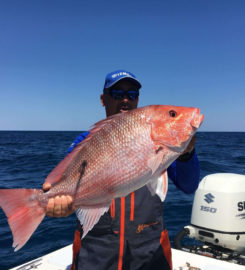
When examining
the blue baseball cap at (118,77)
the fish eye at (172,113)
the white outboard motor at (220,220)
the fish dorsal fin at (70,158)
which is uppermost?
the blue baseball cap at (118,77)

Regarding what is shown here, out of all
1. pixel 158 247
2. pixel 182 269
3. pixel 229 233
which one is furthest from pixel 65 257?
pixel 229 233

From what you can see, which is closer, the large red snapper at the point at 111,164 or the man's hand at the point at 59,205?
the large red snapper at the point at 111,164

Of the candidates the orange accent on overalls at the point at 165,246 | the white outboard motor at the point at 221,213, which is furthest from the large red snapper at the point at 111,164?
the white outboard motor at the point at 221,213

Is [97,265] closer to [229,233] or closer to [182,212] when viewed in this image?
[229,233]

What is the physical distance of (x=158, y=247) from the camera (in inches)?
111

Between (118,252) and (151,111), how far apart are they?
5.01ft

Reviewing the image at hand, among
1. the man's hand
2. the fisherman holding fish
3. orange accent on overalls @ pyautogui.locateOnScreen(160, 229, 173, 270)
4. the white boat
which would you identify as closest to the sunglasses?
the fisherman holding fish

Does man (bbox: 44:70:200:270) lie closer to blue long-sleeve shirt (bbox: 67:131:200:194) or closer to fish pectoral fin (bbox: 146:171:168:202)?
blue long-sleeve shirt (bbox: 67:131:200:194)

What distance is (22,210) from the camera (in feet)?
6.91

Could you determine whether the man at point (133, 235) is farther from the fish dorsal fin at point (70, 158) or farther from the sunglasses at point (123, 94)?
the sunglasses at point (123, 94)

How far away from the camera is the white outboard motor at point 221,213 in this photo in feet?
14.4

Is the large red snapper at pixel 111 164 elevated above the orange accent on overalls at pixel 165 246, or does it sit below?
above

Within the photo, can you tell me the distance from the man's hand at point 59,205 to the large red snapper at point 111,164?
0.12 feet

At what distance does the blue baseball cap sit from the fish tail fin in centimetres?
149
